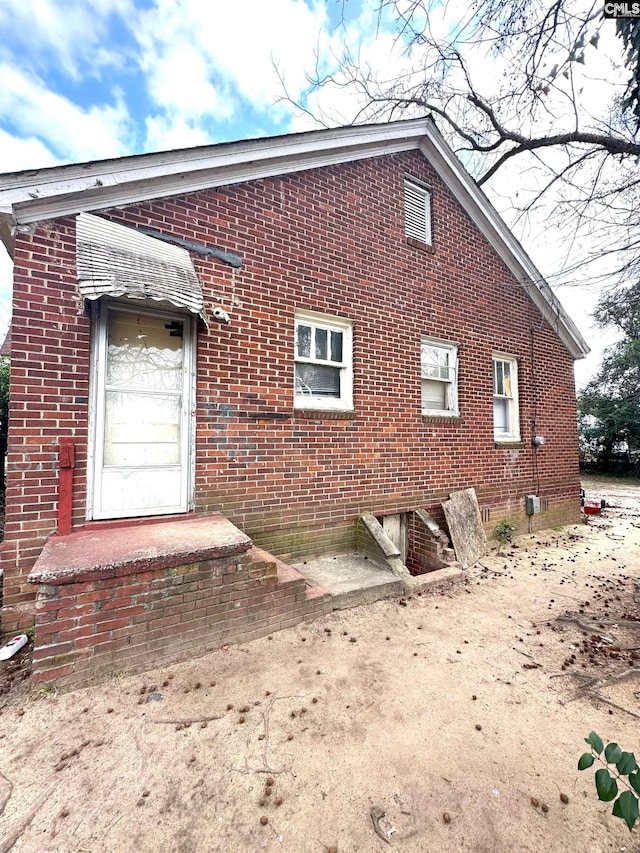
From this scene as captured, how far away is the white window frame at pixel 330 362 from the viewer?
5094mm

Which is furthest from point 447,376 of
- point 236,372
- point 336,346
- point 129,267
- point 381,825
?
point 381,825

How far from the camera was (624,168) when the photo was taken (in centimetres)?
460

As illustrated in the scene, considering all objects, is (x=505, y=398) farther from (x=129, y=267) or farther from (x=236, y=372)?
(x=129, y=267)

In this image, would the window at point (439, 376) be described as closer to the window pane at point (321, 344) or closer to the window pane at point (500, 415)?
the window pane at point (500, 415)

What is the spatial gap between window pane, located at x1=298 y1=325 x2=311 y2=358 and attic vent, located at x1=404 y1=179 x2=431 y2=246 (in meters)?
2.79

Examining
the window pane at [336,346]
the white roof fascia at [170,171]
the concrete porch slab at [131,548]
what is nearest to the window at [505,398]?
the window pane at [336,346]

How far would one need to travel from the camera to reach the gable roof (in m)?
3.53

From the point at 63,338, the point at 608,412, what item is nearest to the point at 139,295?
the point at 63,338

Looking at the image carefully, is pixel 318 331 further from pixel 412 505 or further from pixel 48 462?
pixel 48 462

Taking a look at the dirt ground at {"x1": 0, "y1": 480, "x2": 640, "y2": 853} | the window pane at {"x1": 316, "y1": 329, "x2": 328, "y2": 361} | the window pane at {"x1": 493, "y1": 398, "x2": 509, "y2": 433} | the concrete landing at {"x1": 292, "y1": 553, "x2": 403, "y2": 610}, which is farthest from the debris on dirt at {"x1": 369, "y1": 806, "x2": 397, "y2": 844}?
the window pane at {"x1": 493, "y1": 398, "x2": 509, "y2": 433}

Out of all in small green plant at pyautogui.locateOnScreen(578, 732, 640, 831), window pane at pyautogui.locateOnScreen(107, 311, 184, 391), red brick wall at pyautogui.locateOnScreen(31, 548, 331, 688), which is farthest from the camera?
window pane at pyautogui.locateOnScreen(107, 311, 184, 391)

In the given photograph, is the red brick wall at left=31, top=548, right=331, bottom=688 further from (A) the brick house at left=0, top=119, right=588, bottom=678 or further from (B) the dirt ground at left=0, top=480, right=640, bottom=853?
(B) the dirt ground at left=0, top=480, right=640, bottom=853

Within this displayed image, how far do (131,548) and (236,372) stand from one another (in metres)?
2.26

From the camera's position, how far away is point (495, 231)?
7406 millimetres
